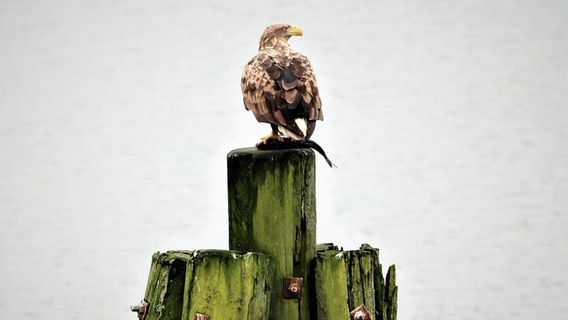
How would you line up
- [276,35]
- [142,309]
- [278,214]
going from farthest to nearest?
[276,35], [142,309], [278,214]

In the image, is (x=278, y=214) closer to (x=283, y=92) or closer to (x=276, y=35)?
(x=283, y=92)

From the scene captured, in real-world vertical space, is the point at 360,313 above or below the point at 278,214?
below

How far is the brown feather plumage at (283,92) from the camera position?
3748 mm

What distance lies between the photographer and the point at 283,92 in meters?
3.81

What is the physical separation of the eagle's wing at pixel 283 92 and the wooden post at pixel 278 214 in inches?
11.1

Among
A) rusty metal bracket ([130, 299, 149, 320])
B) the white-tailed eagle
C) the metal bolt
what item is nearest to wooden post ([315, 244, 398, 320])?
the metal bolt

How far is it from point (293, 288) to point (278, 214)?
0.34m

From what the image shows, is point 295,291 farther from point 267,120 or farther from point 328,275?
point 267,120

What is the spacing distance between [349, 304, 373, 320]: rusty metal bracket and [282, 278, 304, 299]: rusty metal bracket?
10.3 inches

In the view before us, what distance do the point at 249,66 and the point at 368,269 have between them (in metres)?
1.23

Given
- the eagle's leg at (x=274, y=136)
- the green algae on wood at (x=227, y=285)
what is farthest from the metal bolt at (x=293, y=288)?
the eagle's leg at (x=274, y=136)

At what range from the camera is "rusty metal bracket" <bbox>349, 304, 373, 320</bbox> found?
3541 mm

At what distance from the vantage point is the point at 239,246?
355 cm

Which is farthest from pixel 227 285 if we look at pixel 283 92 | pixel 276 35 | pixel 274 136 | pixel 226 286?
pixel 276 35
